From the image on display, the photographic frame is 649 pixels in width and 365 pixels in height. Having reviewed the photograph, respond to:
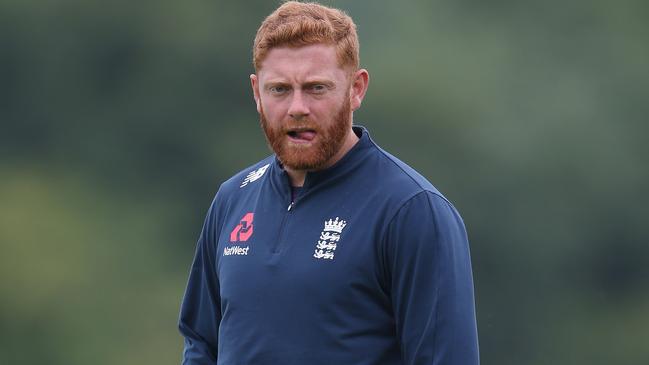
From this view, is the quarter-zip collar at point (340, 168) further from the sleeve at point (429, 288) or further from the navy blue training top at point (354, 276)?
the sleeve at point (429, 288)

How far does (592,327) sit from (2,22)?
801 centimetres

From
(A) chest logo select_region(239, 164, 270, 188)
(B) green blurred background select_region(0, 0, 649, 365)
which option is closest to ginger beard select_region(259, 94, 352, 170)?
(A) chest logo select_region(239, 164, 270, 188)

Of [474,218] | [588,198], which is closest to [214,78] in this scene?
[474,218]

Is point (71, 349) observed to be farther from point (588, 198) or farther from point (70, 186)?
point (588, 198)

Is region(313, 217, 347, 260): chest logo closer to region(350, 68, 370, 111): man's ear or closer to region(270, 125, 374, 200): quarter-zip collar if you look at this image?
region(270, 125, 374, 200): quarter-zip collar

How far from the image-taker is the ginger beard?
3264mm

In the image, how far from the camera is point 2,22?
16609 mm

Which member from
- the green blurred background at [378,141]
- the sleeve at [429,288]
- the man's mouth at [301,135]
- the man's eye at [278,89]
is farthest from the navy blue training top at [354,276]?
the green blurred background at [378,141]

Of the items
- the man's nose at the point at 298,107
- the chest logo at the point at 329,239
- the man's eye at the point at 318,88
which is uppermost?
the man's eye at the point at 318,88

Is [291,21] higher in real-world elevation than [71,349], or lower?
higher

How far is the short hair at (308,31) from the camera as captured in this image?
3.28 meters

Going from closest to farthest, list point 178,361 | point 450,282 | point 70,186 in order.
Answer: point 450,282 < point 178,361 < point 70,186

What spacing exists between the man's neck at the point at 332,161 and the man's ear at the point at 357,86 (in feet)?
0.24

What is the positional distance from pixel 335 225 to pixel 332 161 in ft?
0.62
